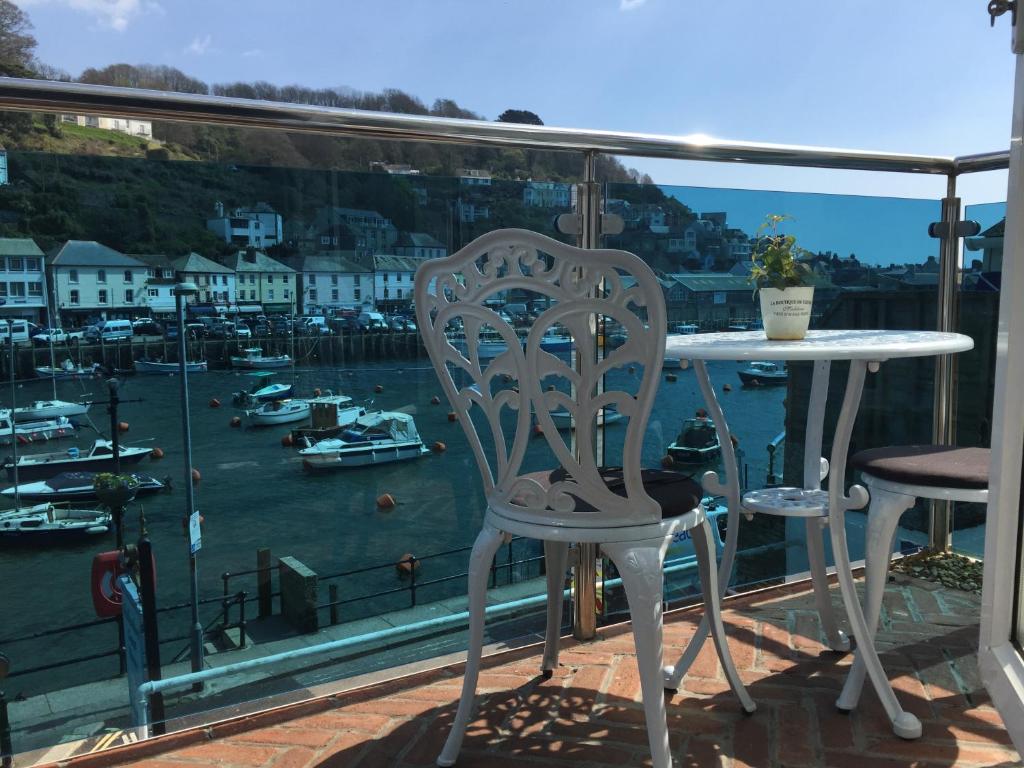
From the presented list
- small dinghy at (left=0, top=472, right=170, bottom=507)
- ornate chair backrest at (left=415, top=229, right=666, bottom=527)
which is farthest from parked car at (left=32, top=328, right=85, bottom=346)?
ornate chair backrest at (left=415, top=229, right=666, bottom=527)

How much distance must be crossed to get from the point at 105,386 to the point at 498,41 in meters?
55.6

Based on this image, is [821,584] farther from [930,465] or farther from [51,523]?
[51,523]

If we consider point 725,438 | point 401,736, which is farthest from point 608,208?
point 401,736

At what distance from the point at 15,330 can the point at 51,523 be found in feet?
1.27

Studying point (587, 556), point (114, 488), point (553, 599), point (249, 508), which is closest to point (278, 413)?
point (249, 508)

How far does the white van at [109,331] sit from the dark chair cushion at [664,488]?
95 cm

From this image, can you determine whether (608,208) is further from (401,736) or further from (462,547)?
(401,736)

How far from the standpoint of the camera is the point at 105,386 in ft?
5.90

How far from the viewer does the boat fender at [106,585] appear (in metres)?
1.74

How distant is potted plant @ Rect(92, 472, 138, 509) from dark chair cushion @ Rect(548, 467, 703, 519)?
893 mm

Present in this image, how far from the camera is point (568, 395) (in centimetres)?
151

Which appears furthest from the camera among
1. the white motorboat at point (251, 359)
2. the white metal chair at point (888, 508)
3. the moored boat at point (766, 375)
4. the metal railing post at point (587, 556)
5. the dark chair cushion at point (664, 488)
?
the moored boat at point (766, 375)

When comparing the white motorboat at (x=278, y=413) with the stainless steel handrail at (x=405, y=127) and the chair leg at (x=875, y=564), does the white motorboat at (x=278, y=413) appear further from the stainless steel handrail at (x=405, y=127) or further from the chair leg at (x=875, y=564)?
the chair leg at (x=875, y=564)

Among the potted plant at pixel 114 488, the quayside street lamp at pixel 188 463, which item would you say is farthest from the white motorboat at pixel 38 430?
the quayside street lamp at pixel 188 463
